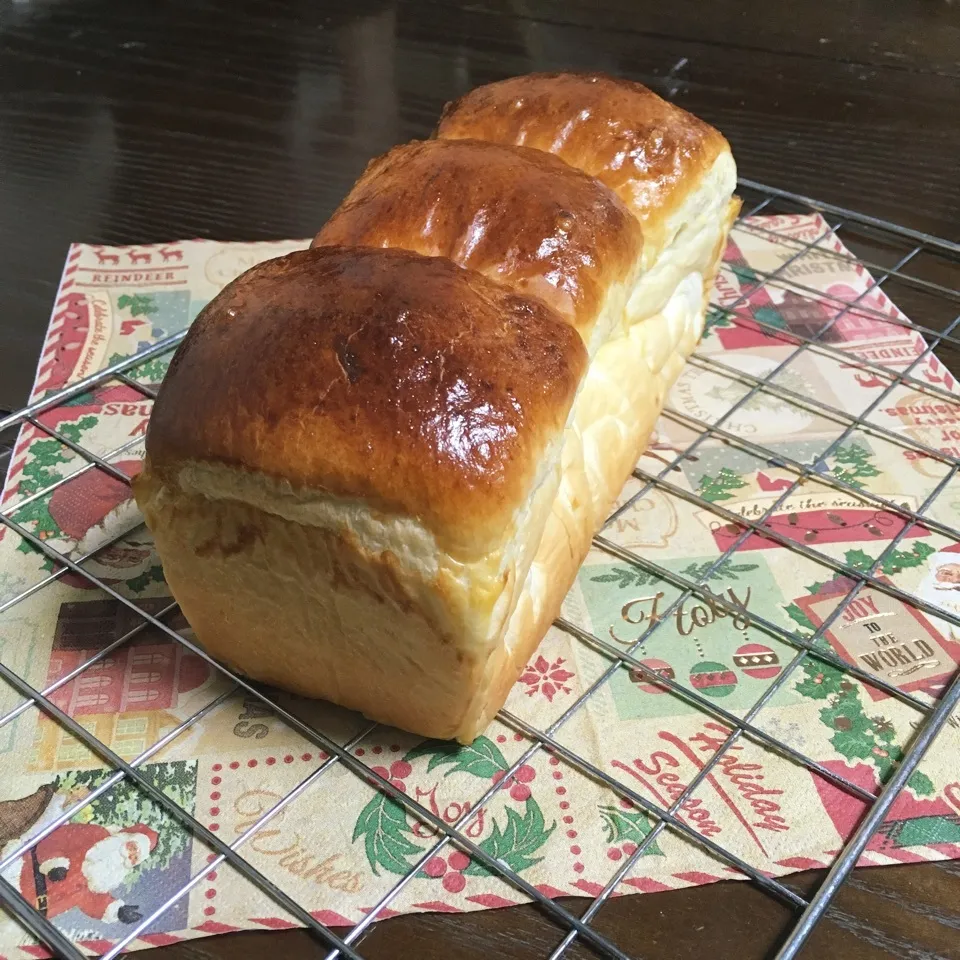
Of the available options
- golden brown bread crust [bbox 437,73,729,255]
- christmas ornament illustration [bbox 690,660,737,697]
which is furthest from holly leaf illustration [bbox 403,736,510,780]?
golden brown bread crust [bbox 437,73,729,255]

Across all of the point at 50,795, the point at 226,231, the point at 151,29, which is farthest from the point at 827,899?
the point at 151,29

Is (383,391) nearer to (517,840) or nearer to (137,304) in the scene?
(517,840)

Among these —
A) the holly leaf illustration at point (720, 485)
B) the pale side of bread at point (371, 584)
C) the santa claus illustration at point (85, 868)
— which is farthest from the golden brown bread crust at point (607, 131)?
the santa claus illustration at point (85, 868)

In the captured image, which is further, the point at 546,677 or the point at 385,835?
the point at 546,677

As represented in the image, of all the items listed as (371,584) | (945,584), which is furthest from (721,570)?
(371,584)

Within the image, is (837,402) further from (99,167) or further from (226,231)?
(99,167)
